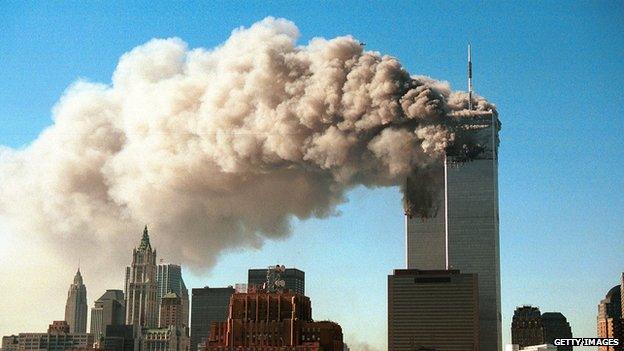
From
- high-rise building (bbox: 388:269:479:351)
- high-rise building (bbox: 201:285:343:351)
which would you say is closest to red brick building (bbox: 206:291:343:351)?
high-rise building (bbox: 201:285:343:351)

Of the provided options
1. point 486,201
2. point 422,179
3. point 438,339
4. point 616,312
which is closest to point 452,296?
point 438,339

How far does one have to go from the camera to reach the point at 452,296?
176m

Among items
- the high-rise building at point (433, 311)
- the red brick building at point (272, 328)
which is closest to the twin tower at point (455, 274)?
the high-rise building at point (433, 311)

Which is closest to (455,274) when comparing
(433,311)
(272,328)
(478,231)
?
(433,311)

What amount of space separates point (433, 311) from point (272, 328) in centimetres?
9165

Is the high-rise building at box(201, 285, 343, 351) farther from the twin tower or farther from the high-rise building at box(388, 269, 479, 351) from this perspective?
the high-rise building at box(388, 269, 479, 351)

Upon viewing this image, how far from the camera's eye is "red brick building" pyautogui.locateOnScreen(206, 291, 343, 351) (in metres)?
87.8

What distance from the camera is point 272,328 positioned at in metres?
88.8

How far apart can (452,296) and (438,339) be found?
7.09m

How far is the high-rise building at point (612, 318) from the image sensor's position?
580ft

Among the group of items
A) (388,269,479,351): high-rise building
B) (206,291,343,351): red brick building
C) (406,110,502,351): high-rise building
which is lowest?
(206,291,343,351): red brick building

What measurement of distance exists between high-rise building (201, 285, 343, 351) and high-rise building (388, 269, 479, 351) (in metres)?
85.4

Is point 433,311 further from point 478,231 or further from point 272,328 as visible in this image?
point 272,328

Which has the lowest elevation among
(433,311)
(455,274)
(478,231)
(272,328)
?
(272,328)
